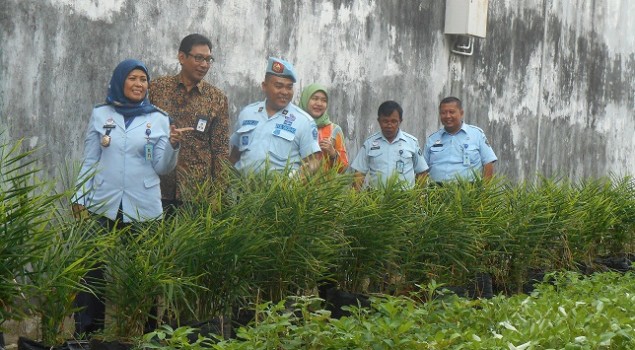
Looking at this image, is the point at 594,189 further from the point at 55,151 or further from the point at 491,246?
the point at 55,151

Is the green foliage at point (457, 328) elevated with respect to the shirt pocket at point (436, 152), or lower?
lower

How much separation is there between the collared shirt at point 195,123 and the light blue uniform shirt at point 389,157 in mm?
Answer: 1880

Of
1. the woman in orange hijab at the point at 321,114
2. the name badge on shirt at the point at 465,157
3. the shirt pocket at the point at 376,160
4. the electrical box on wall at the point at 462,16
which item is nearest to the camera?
the woman in orange hijab at the point at 321,114

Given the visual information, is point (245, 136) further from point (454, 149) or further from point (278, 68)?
point (454, 149)

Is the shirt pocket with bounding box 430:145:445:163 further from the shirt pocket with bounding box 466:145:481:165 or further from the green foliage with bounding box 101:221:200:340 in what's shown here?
the green foliage with bounding box 101:221:200:340

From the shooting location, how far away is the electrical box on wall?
11.6 metres

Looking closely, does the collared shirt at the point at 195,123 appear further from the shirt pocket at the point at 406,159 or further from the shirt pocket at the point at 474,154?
the shirt pocket at the point at 474,154

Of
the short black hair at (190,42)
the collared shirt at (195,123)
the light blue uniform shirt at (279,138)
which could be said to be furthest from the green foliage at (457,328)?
the short black hair at (190,42)

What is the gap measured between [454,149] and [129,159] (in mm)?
3506

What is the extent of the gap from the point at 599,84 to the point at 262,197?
32.4 feet

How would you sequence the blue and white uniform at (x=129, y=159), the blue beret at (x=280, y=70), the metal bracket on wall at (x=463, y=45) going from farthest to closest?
the metal bracket on wall at (x=463, y=45)
the blue beret at (x=280, y=70)
the blue and white uniform at (x=129, y=159)

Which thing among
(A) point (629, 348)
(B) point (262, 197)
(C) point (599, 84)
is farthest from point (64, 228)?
(C) point (599, 84)

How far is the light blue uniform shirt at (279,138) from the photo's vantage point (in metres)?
7.36

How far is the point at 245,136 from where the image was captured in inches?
296
